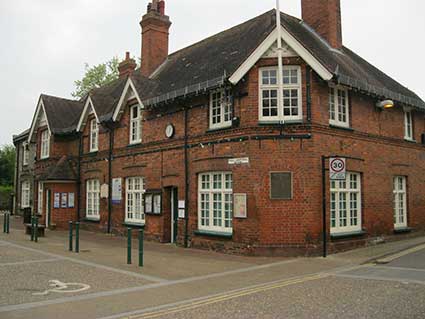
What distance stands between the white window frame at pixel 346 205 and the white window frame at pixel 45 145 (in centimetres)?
1781

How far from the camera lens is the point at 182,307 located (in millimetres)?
7328

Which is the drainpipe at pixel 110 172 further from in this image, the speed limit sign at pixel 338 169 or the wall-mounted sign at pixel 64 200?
the speed limit sign at pixel 338 169

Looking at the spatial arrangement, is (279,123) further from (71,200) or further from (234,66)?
(71,200)

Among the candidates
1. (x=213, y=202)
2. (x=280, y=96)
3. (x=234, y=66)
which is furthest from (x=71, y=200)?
(x=280, y=96)

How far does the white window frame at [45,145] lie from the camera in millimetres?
25734

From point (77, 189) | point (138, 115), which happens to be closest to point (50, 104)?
point (77, 189)

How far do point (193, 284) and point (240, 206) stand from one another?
4.77 metres

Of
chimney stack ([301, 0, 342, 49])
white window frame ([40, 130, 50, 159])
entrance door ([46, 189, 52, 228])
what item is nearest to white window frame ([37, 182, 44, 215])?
entrance door ([46, 189, 52, 228])

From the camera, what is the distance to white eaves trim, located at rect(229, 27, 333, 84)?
43.6 ft

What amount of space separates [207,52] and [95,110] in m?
6.53

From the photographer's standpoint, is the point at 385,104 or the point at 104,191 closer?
the point at 385,104

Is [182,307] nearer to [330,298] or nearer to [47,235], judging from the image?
[330,298]

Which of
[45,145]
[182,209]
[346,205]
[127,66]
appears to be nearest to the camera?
[346,205]

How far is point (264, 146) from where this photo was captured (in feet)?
44.4
